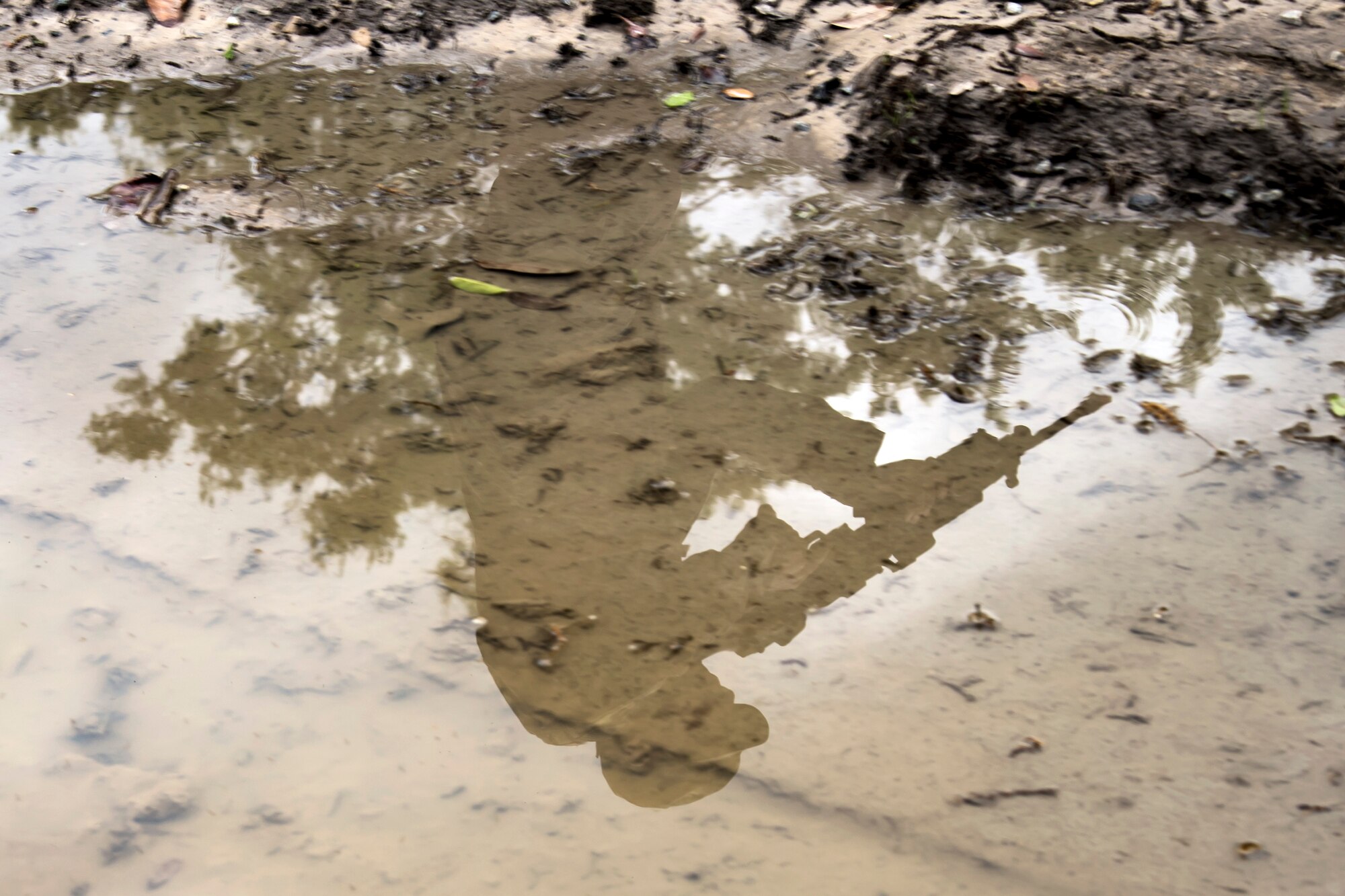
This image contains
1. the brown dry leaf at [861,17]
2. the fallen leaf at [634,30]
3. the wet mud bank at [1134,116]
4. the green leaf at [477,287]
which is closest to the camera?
the green leaf at [477,287]

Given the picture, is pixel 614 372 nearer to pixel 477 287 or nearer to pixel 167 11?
pixel 477 287

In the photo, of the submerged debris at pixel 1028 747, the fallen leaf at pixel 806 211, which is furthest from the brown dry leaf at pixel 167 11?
the submerged debris at pixel 1028 747

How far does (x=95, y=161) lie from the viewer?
3.67m

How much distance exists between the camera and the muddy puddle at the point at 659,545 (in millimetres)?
1701

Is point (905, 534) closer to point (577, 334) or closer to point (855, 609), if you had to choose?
point (855, 609)

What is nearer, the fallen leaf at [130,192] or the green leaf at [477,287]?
the green leaf at [477,287]

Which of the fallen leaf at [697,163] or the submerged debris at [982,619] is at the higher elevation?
the fallen leaf at [697,163]

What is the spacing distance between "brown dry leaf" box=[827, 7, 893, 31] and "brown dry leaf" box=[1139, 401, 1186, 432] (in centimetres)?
252

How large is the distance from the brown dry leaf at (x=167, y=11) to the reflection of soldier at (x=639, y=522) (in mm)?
2934

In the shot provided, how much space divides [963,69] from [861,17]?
32.7 inches

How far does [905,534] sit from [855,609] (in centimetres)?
27

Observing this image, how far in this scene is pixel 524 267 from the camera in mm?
3074

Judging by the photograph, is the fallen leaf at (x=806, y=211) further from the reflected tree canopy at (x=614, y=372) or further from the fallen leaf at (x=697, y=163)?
the fallen leaf at (x=697, y=163)

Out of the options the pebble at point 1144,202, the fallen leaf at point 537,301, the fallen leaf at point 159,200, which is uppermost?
the pebble at point 1144,202
